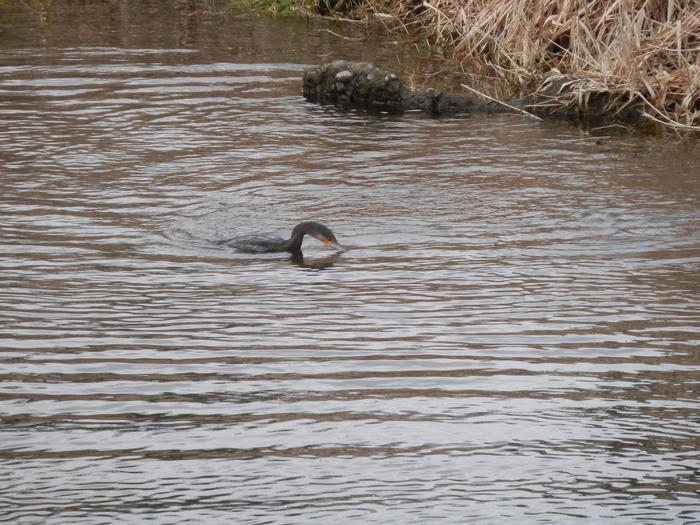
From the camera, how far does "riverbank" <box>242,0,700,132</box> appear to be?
39.4 feet

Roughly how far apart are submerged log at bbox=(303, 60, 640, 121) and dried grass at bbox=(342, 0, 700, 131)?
108mm

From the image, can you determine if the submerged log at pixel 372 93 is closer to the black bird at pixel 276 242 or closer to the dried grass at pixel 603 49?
the dried grass at pixel 603 49

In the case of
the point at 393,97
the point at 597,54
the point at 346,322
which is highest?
the point at 597,54

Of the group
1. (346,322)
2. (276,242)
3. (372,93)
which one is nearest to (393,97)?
(372,93)

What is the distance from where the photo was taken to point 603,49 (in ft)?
41.7

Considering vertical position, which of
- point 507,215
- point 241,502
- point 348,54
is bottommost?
point 241,502

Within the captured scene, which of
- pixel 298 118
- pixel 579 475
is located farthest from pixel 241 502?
pixel 298 118

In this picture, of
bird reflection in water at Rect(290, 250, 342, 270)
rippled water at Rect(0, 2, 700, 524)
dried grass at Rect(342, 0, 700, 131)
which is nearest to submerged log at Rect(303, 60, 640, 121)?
dried grass at Rect(342, 0, 700, 131)

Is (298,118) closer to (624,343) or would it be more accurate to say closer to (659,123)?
(659,123)

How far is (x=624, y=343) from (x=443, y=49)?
960cm

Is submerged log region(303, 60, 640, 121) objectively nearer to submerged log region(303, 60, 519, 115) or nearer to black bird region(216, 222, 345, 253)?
submerged log region(303, 60, 519, 115)

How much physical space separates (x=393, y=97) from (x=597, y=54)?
7.04ft

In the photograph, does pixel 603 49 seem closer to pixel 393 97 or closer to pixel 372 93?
pixel 393 97

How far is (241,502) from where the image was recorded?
15.2 ft
